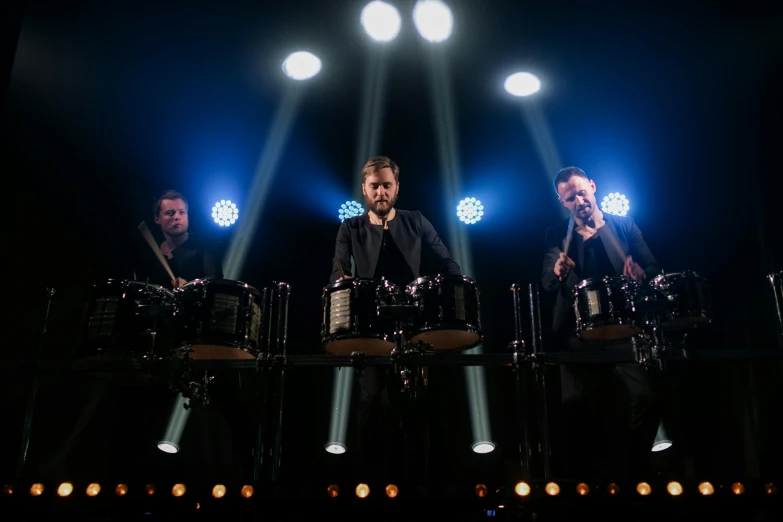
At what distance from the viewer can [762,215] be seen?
5.43m

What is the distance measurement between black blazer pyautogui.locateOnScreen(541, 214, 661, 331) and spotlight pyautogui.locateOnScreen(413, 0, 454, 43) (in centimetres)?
163

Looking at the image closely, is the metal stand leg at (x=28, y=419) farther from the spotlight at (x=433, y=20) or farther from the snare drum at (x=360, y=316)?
the spotlight at (x=433, y=20)

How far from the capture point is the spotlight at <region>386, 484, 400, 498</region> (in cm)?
329

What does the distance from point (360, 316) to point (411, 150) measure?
8.60 feet

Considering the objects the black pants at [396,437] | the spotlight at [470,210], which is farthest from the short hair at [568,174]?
the black pants at [396,437]

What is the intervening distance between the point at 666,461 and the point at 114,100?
4631 millimetres

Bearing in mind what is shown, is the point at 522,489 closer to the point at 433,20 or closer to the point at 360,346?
the point at 360,346

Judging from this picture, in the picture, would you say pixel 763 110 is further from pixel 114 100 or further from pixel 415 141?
pixel 114 100

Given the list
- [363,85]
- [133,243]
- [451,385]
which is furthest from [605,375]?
[133,243]

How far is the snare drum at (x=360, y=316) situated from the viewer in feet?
13.6

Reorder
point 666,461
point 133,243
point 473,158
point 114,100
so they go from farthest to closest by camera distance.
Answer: point 473,158, point 114,100, point 133,243, point 666,461

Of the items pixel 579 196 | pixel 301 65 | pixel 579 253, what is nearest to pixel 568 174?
pixel 579 196

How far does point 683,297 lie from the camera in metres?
4.26

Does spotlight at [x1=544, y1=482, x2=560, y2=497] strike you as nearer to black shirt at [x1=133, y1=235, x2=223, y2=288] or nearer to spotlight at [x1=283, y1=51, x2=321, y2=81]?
black shirt at [x1=133, y1=235, x2=223, y2=288]
